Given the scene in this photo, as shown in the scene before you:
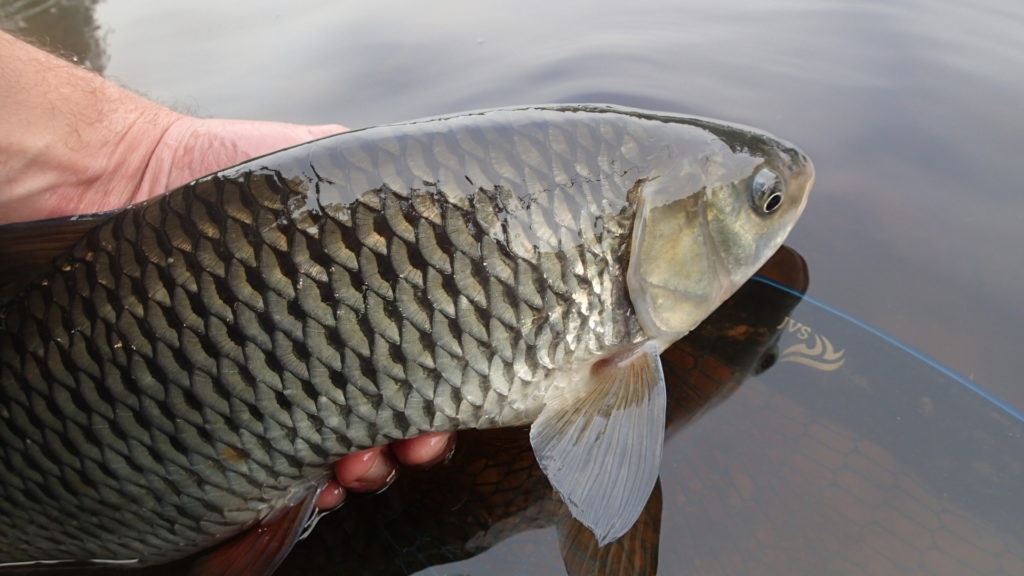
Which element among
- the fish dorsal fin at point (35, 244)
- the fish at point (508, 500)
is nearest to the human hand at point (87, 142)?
the fish dorsal fin at point (35, 244)

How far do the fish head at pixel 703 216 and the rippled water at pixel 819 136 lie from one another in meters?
0.31

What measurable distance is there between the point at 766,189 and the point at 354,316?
3.77 feet

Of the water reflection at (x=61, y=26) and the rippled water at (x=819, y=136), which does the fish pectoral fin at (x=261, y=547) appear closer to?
the rippled water at (x=819, y=136)

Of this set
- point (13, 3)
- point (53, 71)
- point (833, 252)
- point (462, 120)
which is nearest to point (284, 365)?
point (462, 120)

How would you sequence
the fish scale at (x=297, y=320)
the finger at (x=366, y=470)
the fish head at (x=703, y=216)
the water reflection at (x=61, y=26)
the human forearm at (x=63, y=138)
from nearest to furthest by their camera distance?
the fish scale at (x=297, y=320) → the fish head at (x=703, y=216) → the finger at (x=366, y=470) → the human forearm at (x=63, y=138) → the water reflection at (x=61, y=26)

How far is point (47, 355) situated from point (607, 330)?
4.59 feet

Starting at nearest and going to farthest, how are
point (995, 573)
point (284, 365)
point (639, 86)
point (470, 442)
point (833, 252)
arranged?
point (995, 573) → point (284, 365) → point (470, 442) → point (833, 252) → point (639, 86)

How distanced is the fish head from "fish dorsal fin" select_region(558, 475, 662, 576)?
19.7 inches

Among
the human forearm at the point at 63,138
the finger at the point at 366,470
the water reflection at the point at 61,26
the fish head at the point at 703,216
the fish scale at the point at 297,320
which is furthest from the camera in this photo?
the water reflection at the point at 61,26

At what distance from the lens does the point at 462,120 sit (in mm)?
1851

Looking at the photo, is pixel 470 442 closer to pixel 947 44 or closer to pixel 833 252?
pixel 833 252

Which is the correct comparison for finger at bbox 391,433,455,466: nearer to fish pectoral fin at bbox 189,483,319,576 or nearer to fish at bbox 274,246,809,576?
fish at bbox 274,246,809,576

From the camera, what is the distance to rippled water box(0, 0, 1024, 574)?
1.69 meters

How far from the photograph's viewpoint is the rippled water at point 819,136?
1694 millimetres
